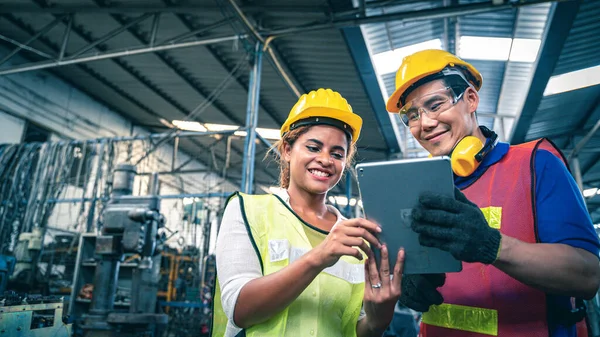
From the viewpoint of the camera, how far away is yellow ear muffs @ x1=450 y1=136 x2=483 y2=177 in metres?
1.63

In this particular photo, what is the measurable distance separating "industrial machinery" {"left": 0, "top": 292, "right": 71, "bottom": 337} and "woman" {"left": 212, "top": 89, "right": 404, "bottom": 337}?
1527 mm

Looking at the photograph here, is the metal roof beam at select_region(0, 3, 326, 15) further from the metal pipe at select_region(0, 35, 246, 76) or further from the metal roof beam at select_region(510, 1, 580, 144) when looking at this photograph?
the metal roof beam at select_region(510, 1, 580, 144)

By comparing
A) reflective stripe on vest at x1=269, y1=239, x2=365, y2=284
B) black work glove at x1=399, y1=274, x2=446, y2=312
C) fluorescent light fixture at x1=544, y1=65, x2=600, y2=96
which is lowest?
black work glove at x1=399, y1=274, x2=446, y2=312

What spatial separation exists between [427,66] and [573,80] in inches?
274

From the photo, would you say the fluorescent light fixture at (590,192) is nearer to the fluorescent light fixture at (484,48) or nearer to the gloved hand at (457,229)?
the fluorescent light fixture at (484,48)

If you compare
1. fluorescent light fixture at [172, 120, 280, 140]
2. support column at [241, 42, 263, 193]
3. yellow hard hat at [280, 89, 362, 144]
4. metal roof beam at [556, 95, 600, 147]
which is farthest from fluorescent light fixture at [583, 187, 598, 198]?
yellow hard hat at [280, 89, 362, 144]

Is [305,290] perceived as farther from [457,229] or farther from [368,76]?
[368,76]

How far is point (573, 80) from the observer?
7148mm

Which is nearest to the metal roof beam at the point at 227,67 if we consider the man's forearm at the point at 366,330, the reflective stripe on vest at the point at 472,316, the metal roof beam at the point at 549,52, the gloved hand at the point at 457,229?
the metal roof beam at the point at 549,52

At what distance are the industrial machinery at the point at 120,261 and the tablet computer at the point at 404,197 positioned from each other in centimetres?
305

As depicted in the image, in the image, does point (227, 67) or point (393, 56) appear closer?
point (393, 56)

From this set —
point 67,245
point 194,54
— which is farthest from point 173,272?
point 194,54

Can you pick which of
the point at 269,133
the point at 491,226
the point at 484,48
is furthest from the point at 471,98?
the point at 269,133

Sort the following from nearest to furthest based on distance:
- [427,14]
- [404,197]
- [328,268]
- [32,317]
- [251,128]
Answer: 1. [404,197]
2. [328,268]
3. [32,317]
4. [427,14]
5. [251,128]
